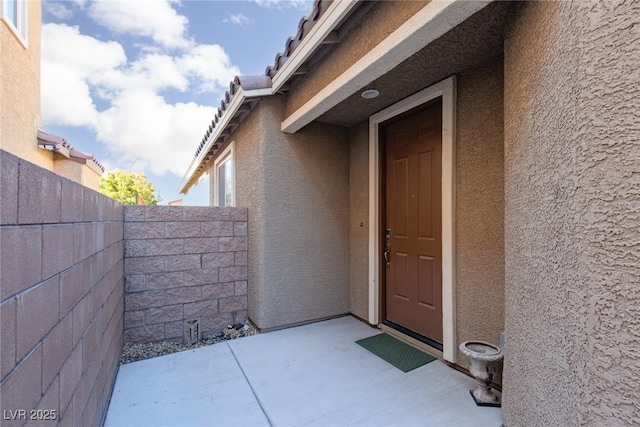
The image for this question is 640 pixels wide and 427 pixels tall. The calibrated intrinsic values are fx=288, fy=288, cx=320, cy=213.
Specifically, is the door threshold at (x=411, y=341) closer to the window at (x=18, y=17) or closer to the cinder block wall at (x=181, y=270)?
the cinder block wall at (x=181, y=270)

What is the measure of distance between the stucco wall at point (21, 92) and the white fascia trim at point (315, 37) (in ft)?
16.7

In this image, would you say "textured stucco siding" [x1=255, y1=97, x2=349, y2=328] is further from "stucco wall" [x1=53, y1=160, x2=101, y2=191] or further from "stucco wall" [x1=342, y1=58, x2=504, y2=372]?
"stucco wall" [x1=53, y1=160, x2=101, y2=191]

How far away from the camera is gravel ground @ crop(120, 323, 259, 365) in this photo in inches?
149

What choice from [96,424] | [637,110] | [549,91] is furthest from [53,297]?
[549,91]

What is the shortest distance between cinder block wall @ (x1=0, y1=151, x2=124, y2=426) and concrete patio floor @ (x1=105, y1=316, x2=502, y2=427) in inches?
28.8

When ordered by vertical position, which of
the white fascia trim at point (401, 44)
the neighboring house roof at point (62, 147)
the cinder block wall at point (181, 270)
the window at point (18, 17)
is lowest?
the cinder block wall at point (181, 270)

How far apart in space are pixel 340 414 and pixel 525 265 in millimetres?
2009

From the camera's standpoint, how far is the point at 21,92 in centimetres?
603

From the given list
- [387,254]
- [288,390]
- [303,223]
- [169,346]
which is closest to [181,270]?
[169,346]

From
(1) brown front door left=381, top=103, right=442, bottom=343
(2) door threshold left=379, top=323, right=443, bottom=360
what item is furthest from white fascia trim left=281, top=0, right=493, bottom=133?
(2) door threshold left=379, top=323, right=443, bottom=360

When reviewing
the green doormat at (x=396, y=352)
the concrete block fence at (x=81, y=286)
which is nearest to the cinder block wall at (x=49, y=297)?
the concrete block fence at (x=81, y=286)

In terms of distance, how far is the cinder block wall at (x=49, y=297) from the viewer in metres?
0.96

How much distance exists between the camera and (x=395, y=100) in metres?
4.12

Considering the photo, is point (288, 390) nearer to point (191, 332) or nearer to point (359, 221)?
point (191, 332)
